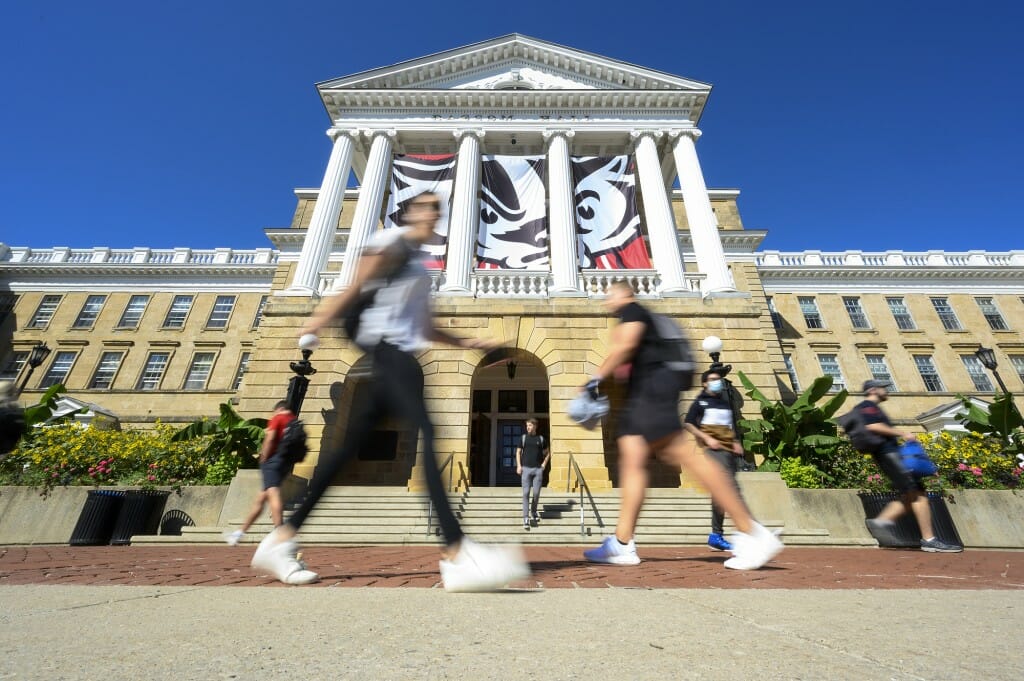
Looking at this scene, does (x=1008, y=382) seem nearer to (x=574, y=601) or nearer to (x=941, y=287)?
(x=941, y=287)

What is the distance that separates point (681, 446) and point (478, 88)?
20.0 m

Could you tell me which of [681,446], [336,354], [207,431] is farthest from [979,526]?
[207,431]

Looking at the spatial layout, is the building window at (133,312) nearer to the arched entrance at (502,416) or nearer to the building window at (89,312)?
the building window at (89,312)

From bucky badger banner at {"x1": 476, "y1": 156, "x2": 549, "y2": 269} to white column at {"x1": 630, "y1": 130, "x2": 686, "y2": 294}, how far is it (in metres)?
3.64

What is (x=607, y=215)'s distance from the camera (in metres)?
15.8

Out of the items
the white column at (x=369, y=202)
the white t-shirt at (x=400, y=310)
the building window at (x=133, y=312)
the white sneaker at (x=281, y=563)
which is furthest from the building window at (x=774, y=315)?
the building window at (x=133, y=312)

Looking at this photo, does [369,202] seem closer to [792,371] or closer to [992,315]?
[792,371]

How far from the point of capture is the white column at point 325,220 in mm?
14867

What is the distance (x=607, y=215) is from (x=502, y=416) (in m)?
8.23

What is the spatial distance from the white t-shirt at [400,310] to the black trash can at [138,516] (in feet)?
28.5

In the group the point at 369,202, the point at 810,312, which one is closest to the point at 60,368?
the point at 369,202

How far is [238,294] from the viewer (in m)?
30.8

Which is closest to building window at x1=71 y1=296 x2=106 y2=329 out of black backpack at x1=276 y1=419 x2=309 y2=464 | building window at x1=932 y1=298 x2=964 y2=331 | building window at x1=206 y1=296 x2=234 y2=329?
building window at x1=206 y1=296 x2=234 y2=329

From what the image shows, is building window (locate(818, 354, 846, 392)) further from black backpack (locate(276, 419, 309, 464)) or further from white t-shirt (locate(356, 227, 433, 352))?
white t-shirt (locate(356, 227, 433, 352))
